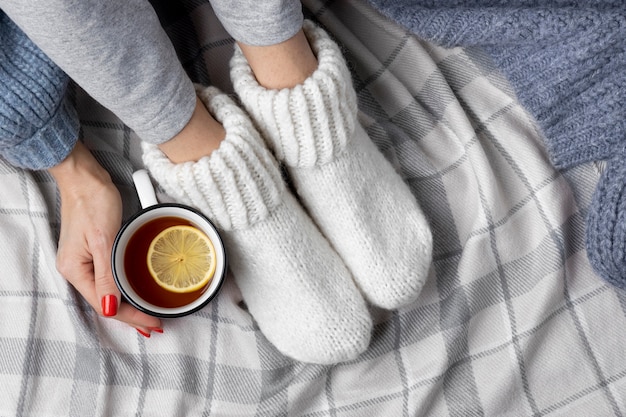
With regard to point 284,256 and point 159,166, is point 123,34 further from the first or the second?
point 284,256

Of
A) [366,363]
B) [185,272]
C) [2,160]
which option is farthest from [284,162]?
[2,160]

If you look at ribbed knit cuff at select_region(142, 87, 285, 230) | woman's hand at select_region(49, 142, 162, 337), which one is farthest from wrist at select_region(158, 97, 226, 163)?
woman's hand at select_region(49, 142, 162, 337)

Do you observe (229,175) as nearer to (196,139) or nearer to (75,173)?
(196,139)

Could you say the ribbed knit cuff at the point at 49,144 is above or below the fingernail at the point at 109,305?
above

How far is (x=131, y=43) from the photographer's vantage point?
58 cm

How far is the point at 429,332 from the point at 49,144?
54cm

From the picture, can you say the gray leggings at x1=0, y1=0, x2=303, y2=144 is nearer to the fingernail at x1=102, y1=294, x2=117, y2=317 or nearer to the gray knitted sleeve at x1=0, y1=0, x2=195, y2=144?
the gray knitted sleeve at x1=0, y1=0, x2=195, y2=144

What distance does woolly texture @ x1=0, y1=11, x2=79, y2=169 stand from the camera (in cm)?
69

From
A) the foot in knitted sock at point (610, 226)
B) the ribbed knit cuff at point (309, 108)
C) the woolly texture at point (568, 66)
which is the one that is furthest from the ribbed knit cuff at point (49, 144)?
the foot in knitted sock at point (610, 226)

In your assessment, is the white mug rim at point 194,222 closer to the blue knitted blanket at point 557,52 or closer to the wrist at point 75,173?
the wrist at point 75,173

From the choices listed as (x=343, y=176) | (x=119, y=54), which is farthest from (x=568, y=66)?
(x=119, y=54)

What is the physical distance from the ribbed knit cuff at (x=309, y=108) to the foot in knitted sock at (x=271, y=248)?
0.02 metres

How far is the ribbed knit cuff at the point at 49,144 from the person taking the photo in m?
0.73

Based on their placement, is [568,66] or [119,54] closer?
Result: [119,54]
